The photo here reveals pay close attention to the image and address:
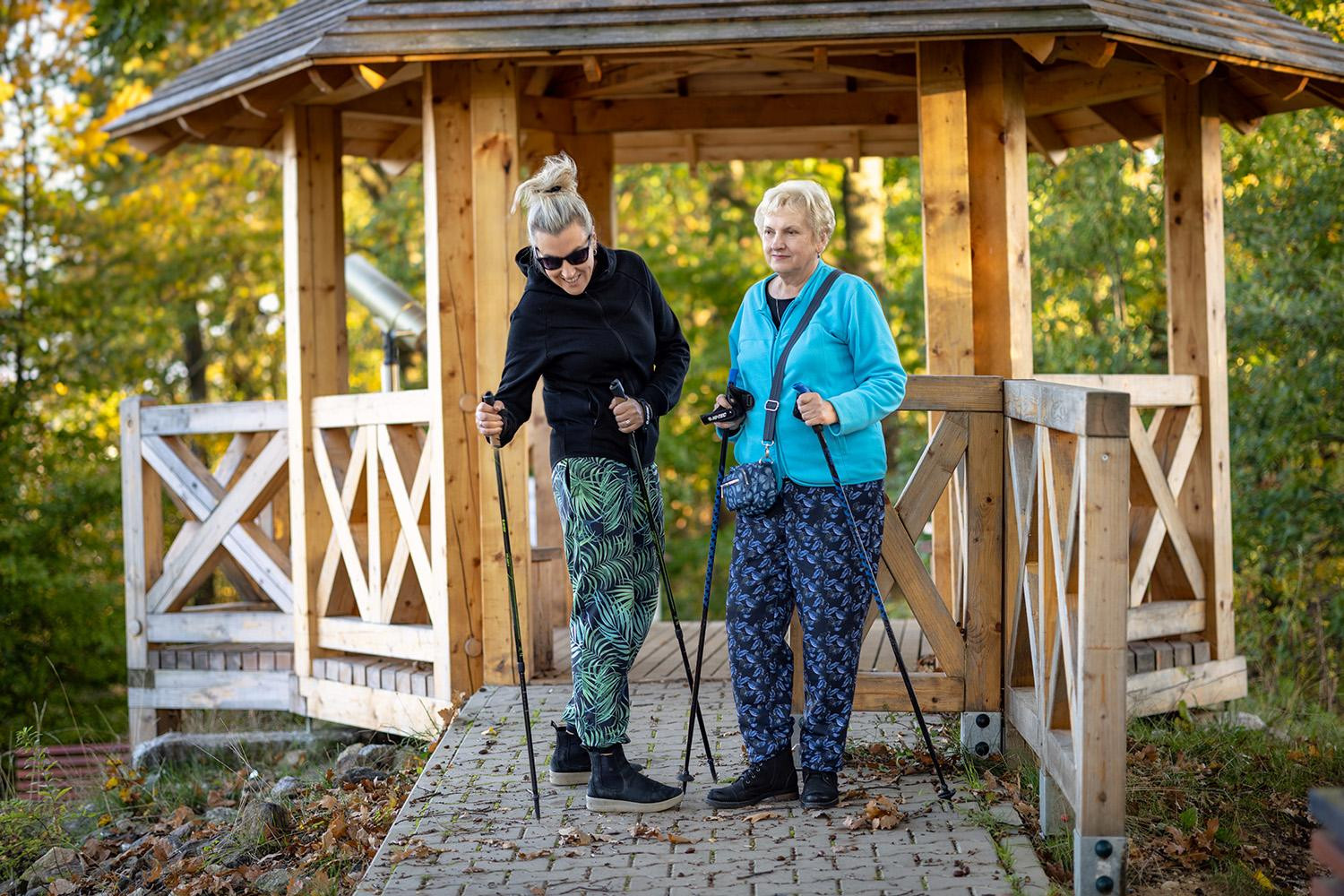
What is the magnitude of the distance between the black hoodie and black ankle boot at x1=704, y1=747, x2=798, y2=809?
3.27 ft

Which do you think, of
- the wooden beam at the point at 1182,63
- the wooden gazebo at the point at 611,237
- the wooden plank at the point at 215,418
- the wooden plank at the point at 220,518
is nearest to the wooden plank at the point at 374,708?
the wooden gazebo at the point at 611,237

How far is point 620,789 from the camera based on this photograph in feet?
13.5

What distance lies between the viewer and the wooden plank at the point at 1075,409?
3494 millimetres

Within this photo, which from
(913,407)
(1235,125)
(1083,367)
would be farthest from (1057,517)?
(1083,367)

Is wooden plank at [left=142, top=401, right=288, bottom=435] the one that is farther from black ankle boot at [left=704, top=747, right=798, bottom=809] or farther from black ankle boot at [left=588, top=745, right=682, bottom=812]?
black ankle boot at [left=704, top=747, right=798, bottom=809]

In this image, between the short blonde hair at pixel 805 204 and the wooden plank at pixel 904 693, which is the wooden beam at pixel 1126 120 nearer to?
the wooden plank at pixel 904 693

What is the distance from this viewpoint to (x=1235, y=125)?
276 inches

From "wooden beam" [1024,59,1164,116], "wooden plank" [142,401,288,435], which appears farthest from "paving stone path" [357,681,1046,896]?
"wooden beam" [1024,59,1164,116]

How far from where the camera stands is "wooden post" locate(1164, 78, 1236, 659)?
6.47m

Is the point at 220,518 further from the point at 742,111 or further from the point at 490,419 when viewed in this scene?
the point at 490,419

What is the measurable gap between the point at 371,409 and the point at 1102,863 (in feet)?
13.2

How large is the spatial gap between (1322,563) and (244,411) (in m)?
7.23

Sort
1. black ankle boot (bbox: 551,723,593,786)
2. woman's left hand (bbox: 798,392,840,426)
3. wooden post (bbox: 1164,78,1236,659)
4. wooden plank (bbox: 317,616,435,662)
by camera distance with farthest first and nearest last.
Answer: wooden post (bbox: 1164,78,1236,659), wooden plank (bbox: 317,616,435,662), black ankle boot (bbox: 551,723,593,786), woman's left hand (bbox: 798,392,840,426)

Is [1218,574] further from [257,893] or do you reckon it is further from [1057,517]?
[257,893]
